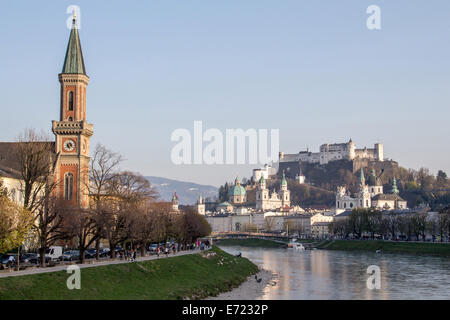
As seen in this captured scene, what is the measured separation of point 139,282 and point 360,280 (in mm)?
24667

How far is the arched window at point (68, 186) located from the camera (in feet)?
215

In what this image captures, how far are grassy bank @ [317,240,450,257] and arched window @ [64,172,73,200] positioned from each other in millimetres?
50437

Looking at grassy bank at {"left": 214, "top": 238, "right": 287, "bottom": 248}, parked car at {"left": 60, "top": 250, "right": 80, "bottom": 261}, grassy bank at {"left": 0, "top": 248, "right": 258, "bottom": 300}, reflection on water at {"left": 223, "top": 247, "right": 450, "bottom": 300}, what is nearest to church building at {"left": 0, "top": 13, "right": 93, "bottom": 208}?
parked car at {"left": 60, "top": 250, "right": 80, "bottom": 261}

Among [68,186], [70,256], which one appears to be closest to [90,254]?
[70,256]

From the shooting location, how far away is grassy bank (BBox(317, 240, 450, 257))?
93.2 meters

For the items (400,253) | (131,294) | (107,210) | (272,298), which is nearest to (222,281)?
(272,298)

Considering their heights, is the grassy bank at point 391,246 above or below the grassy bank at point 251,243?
above

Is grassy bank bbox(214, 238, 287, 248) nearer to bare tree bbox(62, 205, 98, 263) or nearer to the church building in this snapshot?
the church building

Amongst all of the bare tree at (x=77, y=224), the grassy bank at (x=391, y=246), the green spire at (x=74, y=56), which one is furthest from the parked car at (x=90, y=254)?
the grassy bank at (x=391, y=246)

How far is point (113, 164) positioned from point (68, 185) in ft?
24.3

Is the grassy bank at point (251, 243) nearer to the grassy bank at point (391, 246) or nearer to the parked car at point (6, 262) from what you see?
the grassy bank at point (391, 246)

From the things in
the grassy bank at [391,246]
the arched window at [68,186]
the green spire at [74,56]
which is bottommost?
the grassy bank at [391,246]

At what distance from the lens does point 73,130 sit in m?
66.1
